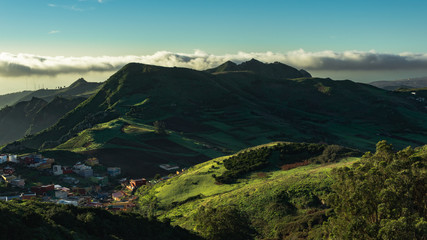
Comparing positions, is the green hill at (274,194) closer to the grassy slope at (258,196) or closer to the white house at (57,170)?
the grassy slope at (258,196)

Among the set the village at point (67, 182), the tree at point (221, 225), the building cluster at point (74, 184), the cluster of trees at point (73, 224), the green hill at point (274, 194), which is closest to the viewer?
the cluster of trees at point (73, 224)

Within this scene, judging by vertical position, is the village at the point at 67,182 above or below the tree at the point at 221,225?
below

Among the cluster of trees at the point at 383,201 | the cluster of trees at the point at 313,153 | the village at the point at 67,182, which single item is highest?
the cluster of trees at the point at 383,201

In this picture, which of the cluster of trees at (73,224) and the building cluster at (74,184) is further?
the building cluster at (74,184)

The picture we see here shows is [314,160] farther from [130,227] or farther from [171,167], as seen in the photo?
[171,167]

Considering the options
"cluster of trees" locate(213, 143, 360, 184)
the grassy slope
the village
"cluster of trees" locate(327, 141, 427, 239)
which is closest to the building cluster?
the village

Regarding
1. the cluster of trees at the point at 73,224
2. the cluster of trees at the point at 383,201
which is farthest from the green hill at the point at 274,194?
the cluster of trees at the point at 73,224

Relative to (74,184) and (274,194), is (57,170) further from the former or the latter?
(274,194)

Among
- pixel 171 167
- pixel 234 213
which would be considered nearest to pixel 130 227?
pixel 234 213
